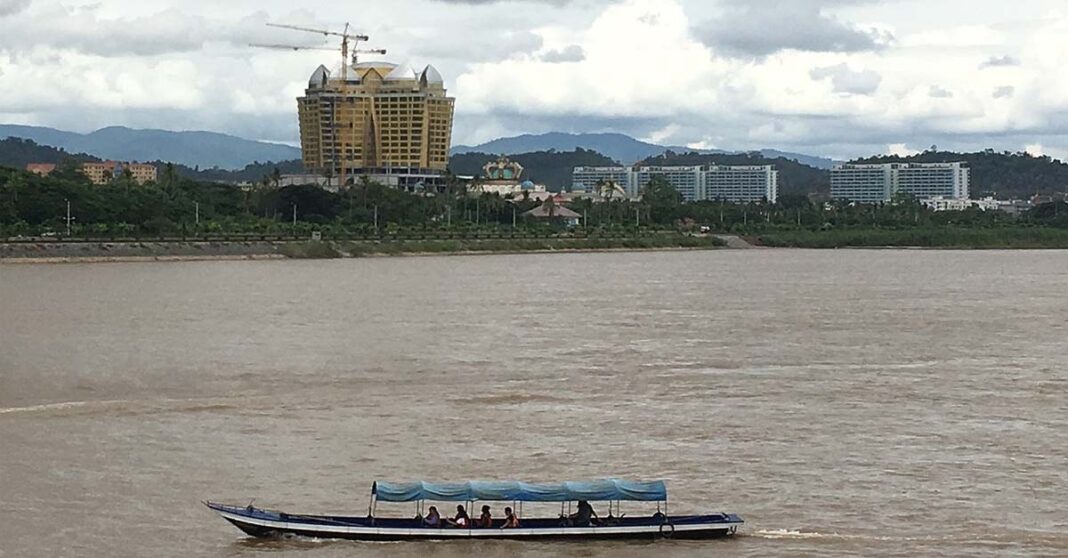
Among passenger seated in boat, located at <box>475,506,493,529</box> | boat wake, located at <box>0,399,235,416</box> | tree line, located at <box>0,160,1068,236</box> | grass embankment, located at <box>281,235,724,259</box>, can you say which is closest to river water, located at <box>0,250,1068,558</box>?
boat wake, located at <box>0,399,235,416</box>

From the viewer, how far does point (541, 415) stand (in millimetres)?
41750

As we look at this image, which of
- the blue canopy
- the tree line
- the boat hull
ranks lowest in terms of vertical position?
the boat hull

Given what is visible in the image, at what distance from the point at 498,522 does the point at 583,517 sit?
4.90 ft

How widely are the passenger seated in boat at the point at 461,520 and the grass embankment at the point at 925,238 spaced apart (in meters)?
164

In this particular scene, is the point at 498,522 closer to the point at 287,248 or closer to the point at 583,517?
the point at 583,517

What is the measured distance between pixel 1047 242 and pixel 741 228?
37584 millimetres

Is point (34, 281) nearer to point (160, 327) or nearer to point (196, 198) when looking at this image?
point (160, 327)

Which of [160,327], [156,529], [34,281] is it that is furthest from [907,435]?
[34,281]

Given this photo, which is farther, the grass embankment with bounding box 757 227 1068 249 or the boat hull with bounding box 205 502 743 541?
the grass embankment with bounding box 757 227 1068 249

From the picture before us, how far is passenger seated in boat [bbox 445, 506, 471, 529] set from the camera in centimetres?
2809

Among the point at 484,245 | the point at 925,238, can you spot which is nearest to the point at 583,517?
the point at 484,245

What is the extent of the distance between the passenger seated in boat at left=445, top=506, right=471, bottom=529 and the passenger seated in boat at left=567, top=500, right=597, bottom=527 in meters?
1.82

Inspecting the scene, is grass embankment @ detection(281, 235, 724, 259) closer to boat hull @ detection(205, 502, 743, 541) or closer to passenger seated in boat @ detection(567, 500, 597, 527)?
boat hull @ detection(205, 502, 743, 541)

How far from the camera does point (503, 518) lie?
29.1 meters
